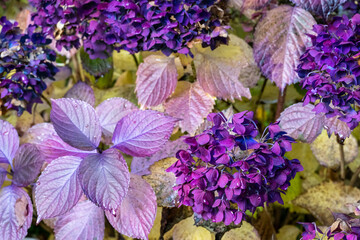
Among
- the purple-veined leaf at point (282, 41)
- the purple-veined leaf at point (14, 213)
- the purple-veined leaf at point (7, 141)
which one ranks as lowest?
the purple-veined leaf at point (14, 213)

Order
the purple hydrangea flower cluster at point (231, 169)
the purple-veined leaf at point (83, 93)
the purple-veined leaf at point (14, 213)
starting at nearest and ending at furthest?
the purple hydrangea flower cluster at point (231, 169)
the purple-veined leaf at point (14, 213)
the purple-veined leaf at point (83, 93)

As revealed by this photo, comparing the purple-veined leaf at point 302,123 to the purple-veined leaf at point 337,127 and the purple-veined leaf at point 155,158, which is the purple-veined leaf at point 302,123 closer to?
the purple-veined leaf at point 337,127

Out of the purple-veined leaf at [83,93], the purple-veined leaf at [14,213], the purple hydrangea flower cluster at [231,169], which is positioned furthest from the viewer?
the purple-veined leaf at [83,93]

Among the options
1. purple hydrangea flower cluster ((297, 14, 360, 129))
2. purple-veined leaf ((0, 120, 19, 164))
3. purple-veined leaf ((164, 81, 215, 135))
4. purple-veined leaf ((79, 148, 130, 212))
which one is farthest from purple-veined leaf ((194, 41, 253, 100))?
purple-veined leaf ((0, 120, 19, 164))

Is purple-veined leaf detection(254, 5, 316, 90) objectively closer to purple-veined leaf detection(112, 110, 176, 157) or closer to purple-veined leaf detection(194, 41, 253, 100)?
purple-veined leaf detection(194, 41, 253, 100)

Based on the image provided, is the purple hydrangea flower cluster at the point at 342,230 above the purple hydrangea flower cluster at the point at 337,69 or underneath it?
underneath

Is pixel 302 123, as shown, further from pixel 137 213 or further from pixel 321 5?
pixel 137 213

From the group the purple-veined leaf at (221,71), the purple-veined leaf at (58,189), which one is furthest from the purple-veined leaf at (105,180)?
the purple-veined leaf at (221,71)
